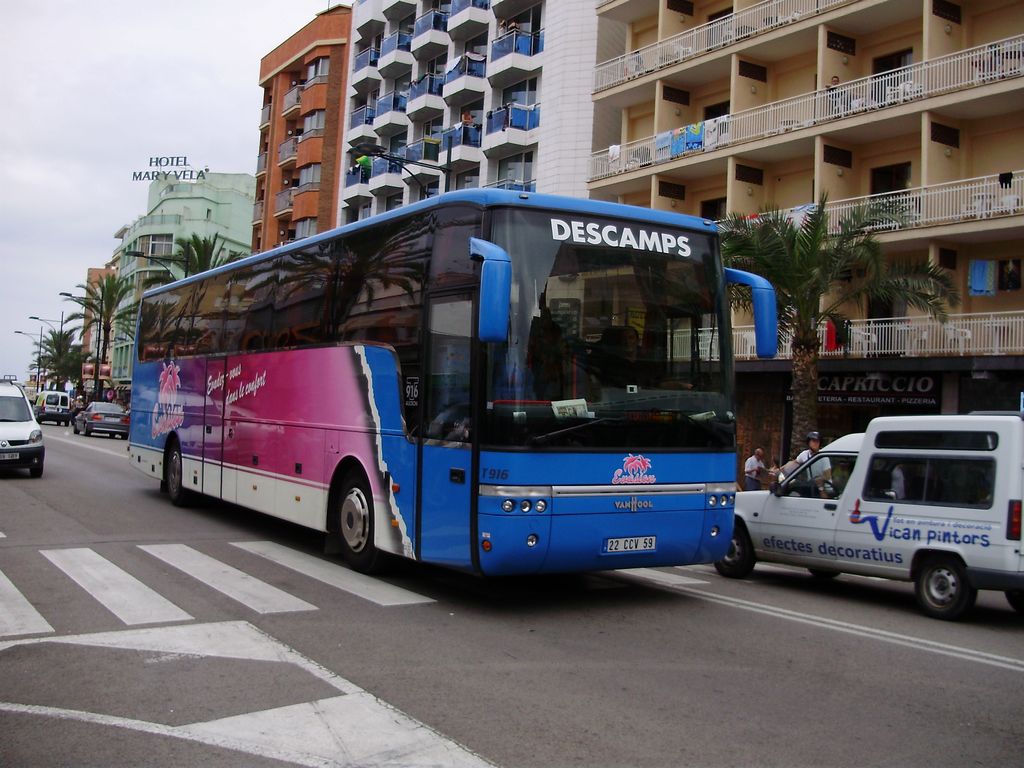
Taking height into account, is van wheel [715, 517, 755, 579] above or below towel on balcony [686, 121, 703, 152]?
below

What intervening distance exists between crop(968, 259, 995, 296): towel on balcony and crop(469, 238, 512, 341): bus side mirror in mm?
19048

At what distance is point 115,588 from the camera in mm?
8617

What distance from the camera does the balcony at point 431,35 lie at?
44.9 metres

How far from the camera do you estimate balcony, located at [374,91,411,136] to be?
47.8 m

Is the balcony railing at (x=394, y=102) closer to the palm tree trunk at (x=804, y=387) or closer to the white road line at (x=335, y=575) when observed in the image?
the palm tree trunk at (x=804, y=387)

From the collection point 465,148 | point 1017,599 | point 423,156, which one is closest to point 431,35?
point 423,156

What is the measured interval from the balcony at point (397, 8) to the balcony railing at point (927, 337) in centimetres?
3122

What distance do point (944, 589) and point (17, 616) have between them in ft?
26.7

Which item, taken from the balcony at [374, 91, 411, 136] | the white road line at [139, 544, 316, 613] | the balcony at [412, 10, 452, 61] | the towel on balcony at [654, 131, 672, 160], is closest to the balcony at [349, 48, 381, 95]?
the balcony at [374, 91, 411, 136]

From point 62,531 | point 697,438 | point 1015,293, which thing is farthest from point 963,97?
point 62,531

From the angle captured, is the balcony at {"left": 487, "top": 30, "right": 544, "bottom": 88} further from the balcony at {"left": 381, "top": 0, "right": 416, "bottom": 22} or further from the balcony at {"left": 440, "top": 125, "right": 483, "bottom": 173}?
the balcony at {"left": 381, "top": 0, "right": 416, "bottom": 22}

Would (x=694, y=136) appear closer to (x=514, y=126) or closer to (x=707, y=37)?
(x=707, y=37)

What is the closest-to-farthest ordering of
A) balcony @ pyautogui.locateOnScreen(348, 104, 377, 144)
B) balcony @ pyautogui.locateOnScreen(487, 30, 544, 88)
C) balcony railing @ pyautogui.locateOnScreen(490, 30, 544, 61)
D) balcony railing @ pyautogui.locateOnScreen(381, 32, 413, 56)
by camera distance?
balcony @ pyautogui.locateOnScreen(487, 30, 544, 88), balcony railing @ pyautogui.locateOnScreen(490, 30, 544, 61), balcony railing @ pyautogui.locateOnScreen(381, 32, 413, 56), balcony @ pyautogui.locateOnScreen(348, 104, 377, 144)

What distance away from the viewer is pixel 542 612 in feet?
27.4
